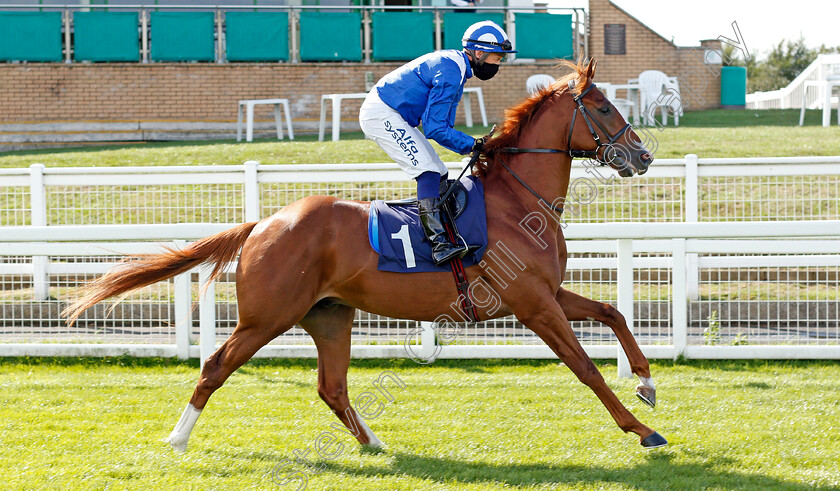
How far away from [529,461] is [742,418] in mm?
1401

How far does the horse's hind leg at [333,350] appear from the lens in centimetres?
467

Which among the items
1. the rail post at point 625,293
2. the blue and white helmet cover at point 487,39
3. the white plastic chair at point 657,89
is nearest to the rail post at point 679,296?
the rail post at point 625,293

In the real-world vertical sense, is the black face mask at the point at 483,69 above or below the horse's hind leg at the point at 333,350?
above

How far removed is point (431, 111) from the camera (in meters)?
4.39

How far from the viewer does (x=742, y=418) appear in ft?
16.0

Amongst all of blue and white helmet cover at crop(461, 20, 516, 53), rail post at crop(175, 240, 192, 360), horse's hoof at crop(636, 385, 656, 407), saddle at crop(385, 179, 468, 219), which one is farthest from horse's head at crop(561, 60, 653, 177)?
rail post at crop(175, 240, 192, 360)

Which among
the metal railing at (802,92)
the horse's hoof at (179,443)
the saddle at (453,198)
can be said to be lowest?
the horse's hoof at (179,443)

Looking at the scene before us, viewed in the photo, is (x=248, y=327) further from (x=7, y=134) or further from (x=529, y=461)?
(x=7, y=134)

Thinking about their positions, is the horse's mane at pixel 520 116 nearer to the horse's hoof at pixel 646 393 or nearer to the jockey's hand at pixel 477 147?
the jockey's hand at pixel 477 147

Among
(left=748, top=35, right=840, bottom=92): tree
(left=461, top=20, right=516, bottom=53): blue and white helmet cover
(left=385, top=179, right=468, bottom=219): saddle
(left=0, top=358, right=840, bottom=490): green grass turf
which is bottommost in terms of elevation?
(left=0, top=358, right=840, bottom=490): green grass turf

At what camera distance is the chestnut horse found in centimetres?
438

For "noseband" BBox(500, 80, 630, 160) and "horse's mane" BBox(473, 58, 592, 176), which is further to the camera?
"horse's mane" BBox(473, 58, 592, 176)

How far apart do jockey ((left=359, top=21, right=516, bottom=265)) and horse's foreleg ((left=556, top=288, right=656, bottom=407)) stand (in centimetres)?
69

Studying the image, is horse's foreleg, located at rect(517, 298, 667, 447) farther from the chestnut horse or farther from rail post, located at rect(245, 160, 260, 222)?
rail post, located at rect(245, 160, 260, 222)
